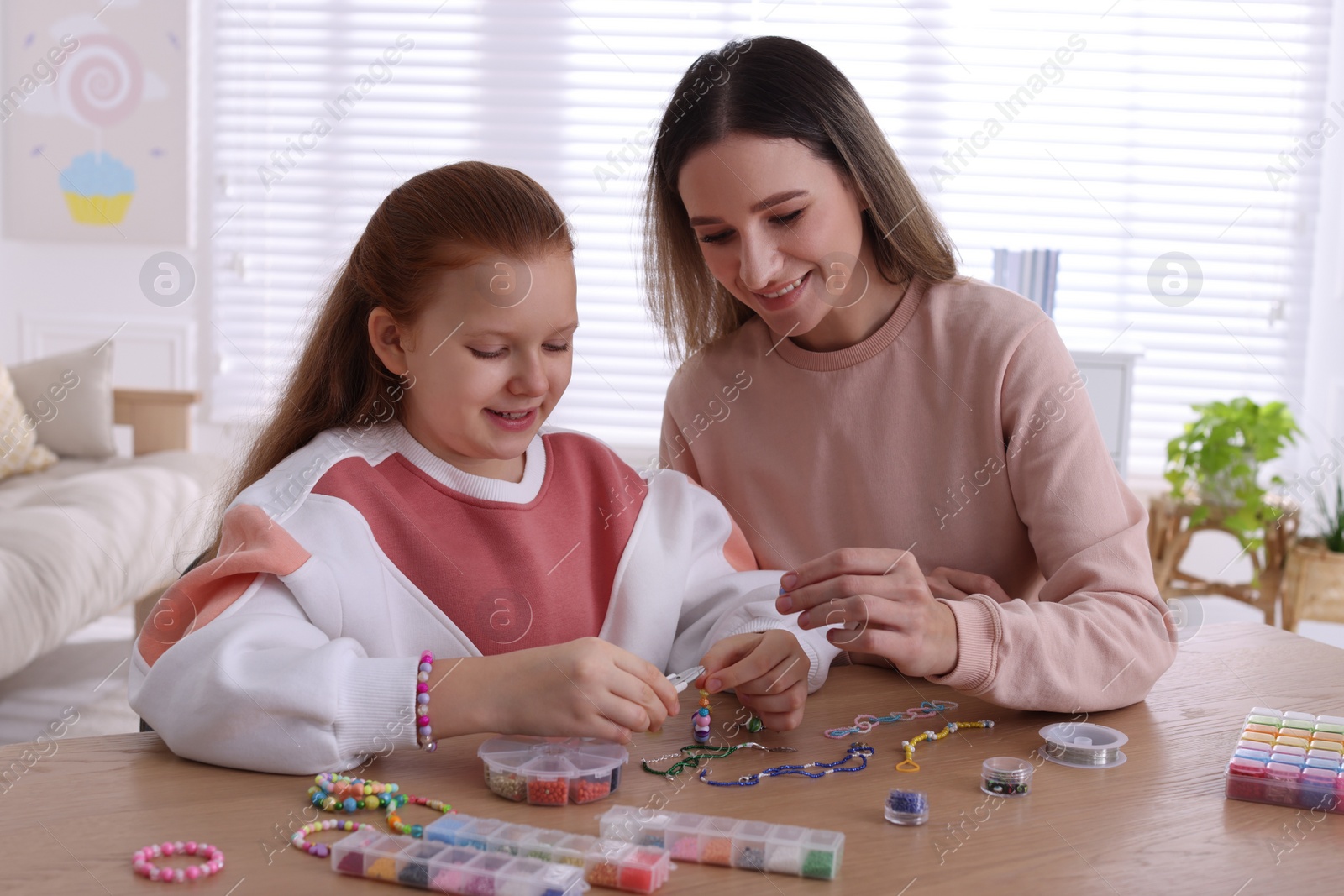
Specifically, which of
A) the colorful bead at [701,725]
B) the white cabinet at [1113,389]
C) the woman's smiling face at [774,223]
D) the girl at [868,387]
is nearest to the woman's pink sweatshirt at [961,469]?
the girl at [868,387]

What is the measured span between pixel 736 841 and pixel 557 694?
8.7 inches

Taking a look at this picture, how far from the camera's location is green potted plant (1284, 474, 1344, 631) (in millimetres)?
3240

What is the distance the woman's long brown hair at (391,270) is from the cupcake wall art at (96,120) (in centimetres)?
336

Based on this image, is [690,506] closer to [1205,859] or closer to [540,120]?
A: [1205,859]

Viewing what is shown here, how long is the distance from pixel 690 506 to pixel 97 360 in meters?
3.17

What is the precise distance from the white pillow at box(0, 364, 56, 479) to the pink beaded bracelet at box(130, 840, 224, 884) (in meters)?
3.24

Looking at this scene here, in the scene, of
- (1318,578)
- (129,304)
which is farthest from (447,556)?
(129,304)

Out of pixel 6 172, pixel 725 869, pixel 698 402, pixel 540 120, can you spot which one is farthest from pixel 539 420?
pixel 6 172

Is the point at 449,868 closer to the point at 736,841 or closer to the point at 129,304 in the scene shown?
the point at 736,841

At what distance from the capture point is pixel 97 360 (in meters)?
3.86

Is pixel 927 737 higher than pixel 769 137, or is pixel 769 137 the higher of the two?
pixel 769 137

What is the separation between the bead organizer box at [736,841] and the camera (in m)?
0.77

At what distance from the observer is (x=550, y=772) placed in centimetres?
88

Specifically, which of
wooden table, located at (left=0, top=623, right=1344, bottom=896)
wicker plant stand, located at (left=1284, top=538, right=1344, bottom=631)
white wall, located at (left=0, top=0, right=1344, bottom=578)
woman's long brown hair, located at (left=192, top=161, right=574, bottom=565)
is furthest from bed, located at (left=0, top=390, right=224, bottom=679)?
wicker plant stand, located at (left=1284, top=538, right=1344, bottom=631)
